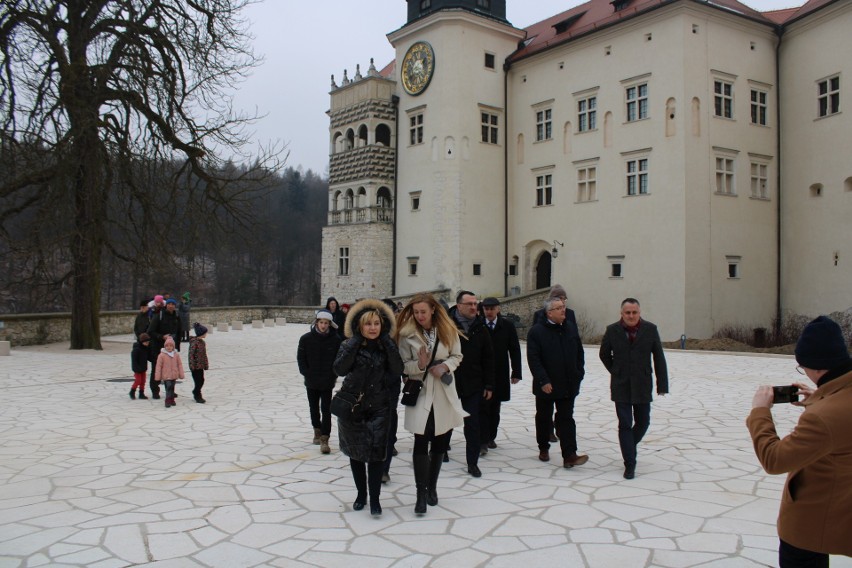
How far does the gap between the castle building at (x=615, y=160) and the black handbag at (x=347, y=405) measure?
73.0 feet

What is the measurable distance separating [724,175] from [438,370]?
24.3 metres

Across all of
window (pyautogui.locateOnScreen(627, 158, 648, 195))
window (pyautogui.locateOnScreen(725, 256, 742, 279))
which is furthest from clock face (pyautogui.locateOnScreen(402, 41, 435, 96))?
window (pyautogui.locateOnScreen(725, 256, 742, 279))

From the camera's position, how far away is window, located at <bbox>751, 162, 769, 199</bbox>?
27500 mm

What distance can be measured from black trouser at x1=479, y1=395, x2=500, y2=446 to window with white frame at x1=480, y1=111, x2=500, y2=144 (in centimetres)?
2644

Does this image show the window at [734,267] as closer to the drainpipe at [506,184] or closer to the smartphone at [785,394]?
the drainpipe at [506,184]

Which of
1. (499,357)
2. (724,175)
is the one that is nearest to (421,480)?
(499,357)

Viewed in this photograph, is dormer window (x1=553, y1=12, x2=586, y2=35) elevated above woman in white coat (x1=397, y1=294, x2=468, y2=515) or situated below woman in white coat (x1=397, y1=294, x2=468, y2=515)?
above

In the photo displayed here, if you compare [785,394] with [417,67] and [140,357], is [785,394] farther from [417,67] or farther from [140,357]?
[417,67]

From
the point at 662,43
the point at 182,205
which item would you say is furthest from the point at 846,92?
the point at 182,205

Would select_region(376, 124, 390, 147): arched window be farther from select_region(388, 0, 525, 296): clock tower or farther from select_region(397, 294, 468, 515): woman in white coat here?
select_region(397, 294, 468, 515): woman in white coat

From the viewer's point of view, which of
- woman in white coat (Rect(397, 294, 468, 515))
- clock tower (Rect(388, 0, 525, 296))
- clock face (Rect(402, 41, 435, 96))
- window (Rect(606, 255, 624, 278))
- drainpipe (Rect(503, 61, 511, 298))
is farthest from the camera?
drainpipe (Rect(503, 61, 511, 298))

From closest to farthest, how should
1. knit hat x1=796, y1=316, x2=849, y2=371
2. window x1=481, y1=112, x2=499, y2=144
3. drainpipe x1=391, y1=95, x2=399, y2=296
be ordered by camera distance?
knit hat x1=796, y1=316, x2=849, y2=371, window x1=481, y1=112, x2=499, y2=144, drainpipe x1=391, y1=95, x2=399, y2=296

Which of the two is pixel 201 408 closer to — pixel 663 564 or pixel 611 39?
pixel 663 564

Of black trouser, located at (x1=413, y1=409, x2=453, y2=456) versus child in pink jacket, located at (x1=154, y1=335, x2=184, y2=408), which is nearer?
black trouser, located at (x1=413, y1=409, x2=453, y2=456)
